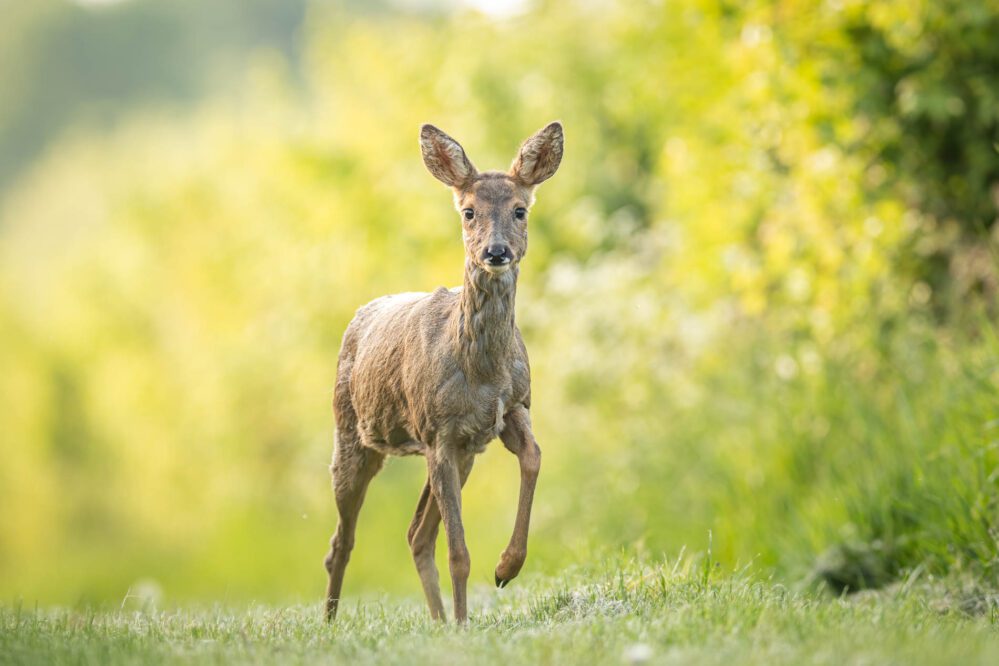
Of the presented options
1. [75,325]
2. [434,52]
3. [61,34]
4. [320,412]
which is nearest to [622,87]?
[434,52]

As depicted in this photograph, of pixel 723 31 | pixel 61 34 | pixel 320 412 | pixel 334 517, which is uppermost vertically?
pixel 61 34

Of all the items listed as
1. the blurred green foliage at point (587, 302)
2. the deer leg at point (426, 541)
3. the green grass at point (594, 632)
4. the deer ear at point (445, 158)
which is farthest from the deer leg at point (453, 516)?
the blurred green foliage at point (587, 302)

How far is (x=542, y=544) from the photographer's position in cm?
1335

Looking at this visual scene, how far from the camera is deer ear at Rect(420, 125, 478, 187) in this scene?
6.64m

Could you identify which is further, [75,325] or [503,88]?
[75,325]

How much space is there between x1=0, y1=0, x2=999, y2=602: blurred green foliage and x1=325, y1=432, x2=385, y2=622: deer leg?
3.06 ft

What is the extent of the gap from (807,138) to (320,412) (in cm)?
1187

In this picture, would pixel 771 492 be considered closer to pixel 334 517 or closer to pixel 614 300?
pixel 614 300

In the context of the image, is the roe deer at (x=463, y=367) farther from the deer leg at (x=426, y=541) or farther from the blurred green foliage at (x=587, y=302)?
the blurred green foliage at (x=587, y=302)

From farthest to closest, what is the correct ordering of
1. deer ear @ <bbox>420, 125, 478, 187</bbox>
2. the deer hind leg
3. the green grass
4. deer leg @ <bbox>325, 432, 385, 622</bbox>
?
deer leg @ <bbox>325, 432, 385, 622</bbox> < the deer hind leg < deer ear @ <bbox>420, 125, 478, 187</bbox> < the green grass

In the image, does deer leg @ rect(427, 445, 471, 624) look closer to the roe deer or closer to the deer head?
the roe deer

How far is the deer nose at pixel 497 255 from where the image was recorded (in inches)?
241

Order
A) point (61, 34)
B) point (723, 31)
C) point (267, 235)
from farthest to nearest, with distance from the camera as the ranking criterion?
1. point (61, 34)
2. point (267, 235)
3. point (723, 31)

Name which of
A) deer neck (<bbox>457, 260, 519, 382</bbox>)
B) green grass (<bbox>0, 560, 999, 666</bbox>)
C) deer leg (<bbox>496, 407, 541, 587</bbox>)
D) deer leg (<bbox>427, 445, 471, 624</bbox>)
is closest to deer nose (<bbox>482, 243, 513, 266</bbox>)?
deer neck (<bbox>457, 260, 519, 382</bbox>)
